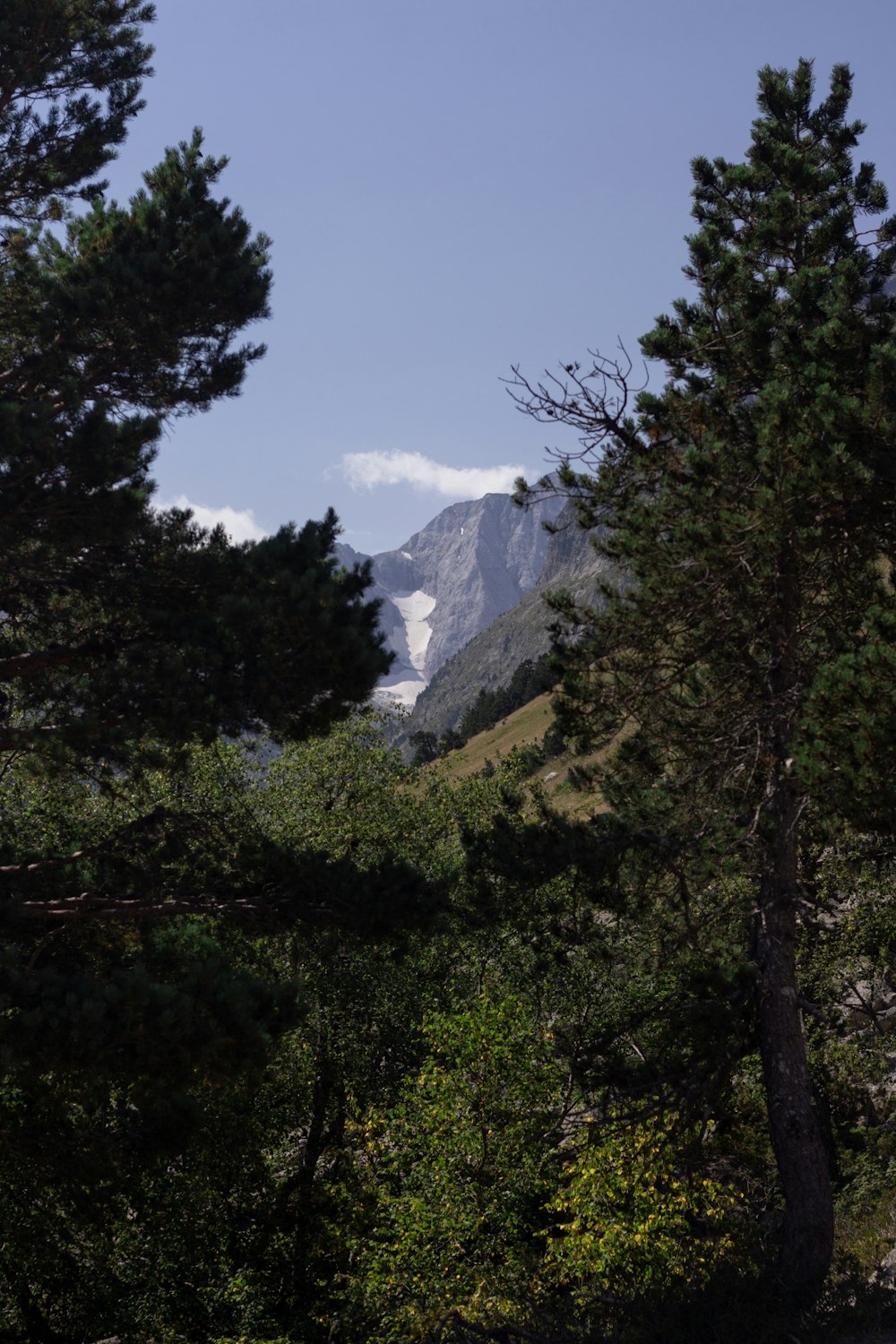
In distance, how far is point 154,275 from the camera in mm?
10664

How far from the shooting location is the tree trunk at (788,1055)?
12.1 meters

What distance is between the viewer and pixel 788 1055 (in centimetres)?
1240

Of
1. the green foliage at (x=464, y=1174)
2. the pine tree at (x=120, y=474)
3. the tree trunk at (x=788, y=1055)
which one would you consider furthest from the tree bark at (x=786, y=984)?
the pine tree at (x=120, y=474)

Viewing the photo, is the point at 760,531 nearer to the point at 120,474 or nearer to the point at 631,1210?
the point at 120,474

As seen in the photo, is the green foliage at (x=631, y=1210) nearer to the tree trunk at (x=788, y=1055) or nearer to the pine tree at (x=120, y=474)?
the tree trunk at (x=788, y=1055)

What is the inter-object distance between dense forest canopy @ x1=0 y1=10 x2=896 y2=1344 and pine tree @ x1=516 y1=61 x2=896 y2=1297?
6 centimetres

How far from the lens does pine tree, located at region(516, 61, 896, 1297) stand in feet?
36.0

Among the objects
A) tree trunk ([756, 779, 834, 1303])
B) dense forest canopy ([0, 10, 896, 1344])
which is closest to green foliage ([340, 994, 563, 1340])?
dense forest canopy ([0, 10, 896, 1344])

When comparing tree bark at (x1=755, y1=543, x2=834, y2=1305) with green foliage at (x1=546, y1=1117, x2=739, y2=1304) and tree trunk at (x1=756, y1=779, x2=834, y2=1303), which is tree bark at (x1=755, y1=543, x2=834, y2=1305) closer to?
tree trunk at (x1=756, y1=779, x2=834, y2=1303)

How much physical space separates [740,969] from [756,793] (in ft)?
7.53

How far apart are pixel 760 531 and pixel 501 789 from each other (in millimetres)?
5054

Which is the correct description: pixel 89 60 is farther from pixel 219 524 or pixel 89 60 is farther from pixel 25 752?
pixel 25 752

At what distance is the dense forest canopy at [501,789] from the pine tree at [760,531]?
0.06 meters

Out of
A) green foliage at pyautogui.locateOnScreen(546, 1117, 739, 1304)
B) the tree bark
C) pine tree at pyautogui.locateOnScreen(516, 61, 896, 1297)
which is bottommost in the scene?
green foliage at pyautogui.locateOnScreen(546, 1117, 739, 1304)
